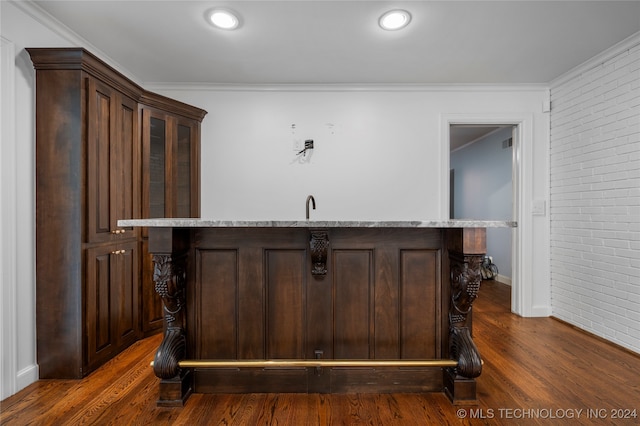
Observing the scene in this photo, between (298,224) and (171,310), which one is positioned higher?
(298,224)

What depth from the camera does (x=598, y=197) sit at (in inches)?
109

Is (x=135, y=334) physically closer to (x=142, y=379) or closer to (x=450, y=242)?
(x=142, y=379)

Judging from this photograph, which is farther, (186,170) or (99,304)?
(186,170)

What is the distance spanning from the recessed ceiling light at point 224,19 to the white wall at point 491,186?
414 centimetres

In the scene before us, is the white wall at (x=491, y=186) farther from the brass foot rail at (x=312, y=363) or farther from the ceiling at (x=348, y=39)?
the brass foot rail at (x=312, y=363)

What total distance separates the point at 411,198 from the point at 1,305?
11.0 ft

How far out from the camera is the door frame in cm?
332

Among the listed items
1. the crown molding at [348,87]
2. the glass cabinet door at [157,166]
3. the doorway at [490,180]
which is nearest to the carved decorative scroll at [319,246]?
the glass cabinet door at [157,166]

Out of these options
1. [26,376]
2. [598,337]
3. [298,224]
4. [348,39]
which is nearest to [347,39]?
[348,39]

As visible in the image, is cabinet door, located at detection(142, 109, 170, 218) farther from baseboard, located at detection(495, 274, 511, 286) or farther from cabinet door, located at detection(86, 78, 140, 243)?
baseboard, located at detection(495, 274, 511, 286)

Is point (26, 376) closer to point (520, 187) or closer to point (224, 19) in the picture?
point (224, 19)

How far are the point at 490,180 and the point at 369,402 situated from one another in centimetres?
491

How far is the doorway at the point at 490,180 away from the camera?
4.98m

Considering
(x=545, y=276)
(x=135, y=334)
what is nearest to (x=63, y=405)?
(x=135, y=334)
